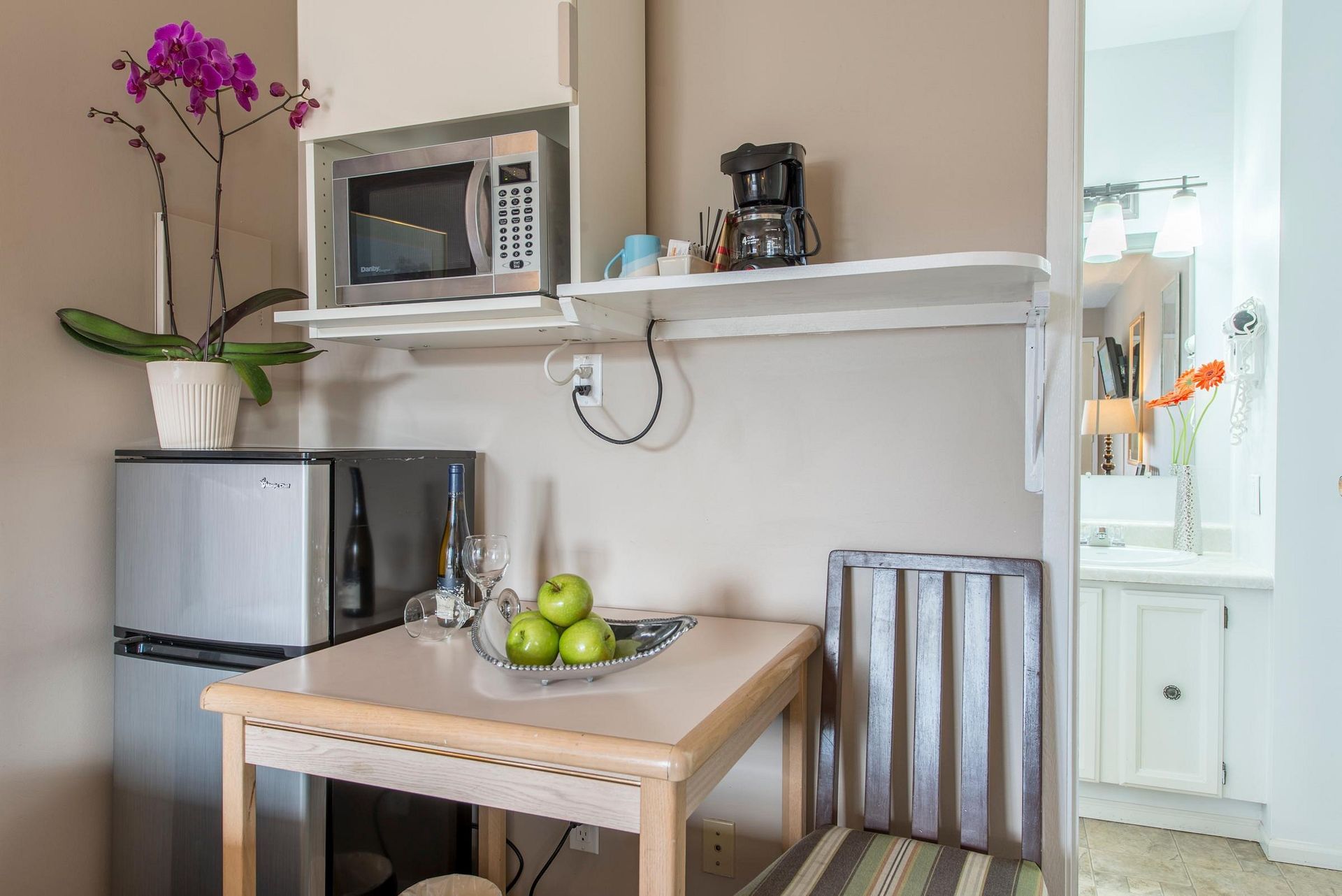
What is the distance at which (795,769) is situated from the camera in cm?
150

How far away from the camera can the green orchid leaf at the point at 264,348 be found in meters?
1.66

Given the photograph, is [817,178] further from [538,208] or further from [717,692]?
[717,692]

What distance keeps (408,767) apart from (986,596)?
95cm

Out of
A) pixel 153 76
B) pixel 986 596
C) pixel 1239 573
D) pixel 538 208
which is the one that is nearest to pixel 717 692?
pixel 986 596

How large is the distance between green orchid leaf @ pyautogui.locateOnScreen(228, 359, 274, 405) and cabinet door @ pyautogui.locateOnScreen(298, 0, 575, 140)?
46cm

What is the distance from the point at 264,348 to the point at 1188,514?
279 centimetres

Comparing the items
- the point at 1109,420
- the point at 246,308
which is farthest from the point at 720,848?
the point at 1109,420

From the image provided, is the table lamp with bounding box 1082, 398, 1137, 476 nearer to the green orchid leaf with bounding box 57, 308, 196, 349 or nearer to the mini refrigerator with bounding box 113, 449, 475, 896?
the mini refrigerator with bounding box 113, 449, 475, 896

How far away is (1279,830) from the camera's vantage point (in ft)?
7.78

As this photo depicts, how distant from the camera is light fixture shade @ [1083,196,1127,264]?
2900 mm

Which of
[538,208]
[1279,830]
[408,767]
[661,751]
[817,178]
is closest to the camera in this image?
[661,751]

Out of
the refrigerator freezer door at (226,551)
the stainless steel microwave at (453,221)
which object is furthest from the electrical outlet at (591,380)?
the refrigerator freezer door at (226,551)

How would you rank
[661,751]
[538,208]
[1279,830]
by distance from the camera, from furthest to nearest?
[1279,830] → [538,208] → [661,751]

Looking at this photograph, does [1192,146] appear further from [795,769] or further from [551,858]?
[551,858]
